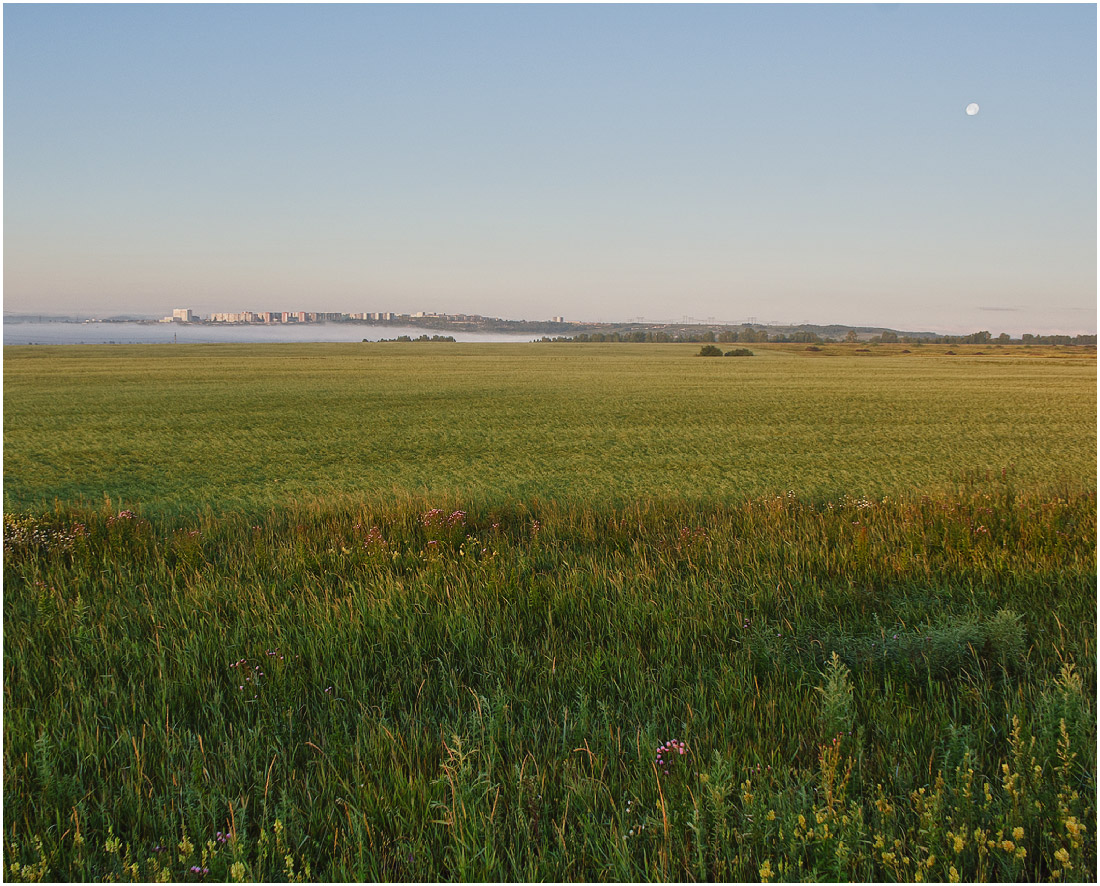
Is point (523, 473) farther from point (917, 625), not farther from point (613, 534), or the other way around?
point (917, 625)

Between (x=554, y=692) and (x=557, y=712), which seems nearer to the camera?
(x=557, y=712)

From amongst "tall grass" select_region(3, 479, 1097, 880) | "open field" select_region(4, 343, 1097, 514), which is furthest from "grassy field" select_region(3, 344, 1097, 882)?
"open field" select_region(4, 343, 1097, 514)

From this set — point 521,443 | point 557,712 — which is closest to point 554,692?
point 557,712

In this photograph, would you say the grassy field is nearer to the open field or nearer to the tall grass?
the tall grass

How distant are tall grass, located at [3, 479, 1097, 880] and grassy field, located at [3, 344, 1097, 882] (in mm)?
16

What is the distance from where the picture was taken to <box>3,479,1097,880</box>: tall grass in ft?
6.32

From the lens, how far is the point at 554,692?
9.24 feet

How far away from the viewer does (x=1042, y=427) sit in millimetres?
15891

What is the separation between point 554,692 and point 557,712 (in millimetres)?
158

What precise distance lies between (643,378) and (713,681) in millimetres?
32044

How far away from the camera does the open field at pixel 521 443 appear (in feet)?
29.2

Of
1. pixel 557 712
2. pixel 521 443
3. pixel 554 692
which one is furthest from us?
pixel 521 443

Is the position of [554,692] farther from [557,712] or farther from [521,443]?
[521,443]

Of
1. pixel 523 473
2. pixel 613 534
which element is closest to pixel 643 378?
pixel 523 473
